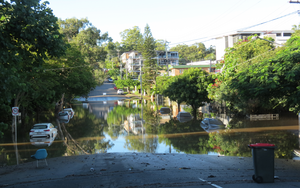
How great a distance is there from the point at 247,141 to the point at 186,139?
484cm

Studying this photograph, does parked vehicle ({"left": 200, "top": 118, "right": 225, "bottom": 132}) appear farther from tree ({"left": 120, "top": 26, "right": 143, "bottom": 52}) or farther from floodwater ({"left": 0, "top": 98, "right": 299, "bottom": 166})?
tree ({"left": 120, "top": 26, "right": 143, "bottom": 52})

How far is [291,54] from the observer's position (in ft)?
46.3

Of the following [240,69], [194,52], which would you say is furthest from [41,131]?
[194,52]

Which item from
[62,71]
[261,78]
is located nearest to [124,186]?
[261,78]

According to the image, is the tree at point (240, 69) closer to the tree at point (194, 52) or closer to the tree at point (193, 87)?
the tree at point (193, 87)

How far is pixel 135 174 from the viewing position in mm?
10219

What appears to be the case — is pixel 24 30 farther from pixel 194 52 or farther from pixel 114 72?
pixel 194 52

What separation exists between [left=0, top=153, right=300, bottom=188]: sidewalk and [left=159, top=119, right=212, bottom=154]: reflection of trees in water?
601 cm

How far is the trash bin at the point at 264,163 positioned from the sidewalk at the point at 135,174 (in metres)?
0.19

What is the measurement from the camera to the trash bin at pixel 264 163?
8469 mm

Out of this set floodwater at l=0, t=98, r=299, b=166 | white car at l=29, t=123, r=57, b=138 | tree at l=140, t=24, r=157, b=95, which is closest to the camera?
floodwater at l=0, t=98, r=299, b=166

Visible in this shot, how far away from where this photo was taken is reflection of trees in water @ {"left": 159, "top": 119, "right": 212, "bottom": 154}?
65.4 ft

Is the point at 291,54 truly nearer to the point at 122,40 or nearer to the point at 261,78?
the point at 261,78

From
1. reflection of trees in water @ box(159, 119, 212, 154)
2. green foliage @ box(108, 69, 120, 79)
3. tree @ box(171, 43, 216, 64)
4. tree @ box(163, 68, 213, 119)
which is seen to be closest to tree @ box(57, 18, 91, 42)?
tree @ box(163, 68, 213, 119)
